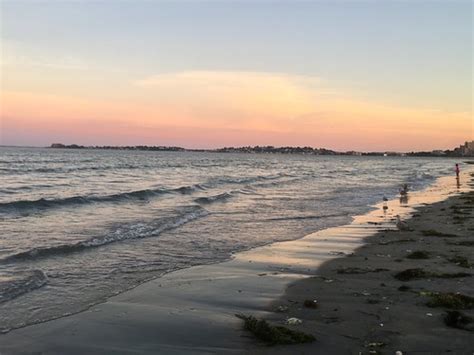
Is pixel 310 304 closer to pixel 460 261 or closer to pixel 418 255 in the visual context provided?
pixel 460 261

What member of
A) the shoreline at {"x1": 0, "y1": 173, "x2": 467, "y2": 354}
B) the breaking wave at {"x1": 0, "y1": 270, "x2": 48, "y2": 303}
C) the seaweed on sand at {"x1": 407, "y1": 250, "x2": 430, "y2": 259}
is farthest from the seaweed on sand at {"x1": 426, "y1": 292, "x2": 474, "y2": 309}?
the breaking wave at {"x1": 0, "y1": 270, "x2": 48, "y2": 303}

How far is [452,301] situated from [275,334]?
2.82 metres

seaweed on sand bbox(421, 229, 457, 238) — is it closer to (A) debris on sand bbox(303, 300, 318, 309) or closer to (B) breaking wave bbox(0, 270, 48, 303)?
(A) debris on sand bbox(303, 300, 318, 309)

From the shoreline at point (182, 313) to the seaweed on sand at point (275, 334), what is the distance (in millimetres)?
139

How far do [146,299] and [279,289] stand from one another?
2248mm

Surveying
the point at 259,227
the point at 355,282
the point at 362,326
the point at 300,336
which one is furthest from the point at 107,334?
the point at 259,227

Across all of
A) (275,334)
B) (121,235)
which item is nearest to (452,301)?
(275,334)

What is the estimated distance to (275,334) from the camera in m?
5.80

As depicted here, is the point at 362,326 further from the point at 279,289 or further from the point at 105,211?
the point at 105,211

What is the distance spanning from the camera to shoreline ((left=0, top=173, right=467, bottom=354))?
19.2ft

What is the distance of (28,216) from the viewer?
17828mm

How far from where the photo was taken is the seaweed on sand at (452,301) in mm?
6848

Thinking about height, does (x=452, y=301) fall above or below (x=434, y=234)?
above

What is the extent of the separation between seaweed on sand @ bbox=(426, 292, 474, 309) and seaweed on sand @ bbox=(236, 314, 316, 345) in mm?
2212
